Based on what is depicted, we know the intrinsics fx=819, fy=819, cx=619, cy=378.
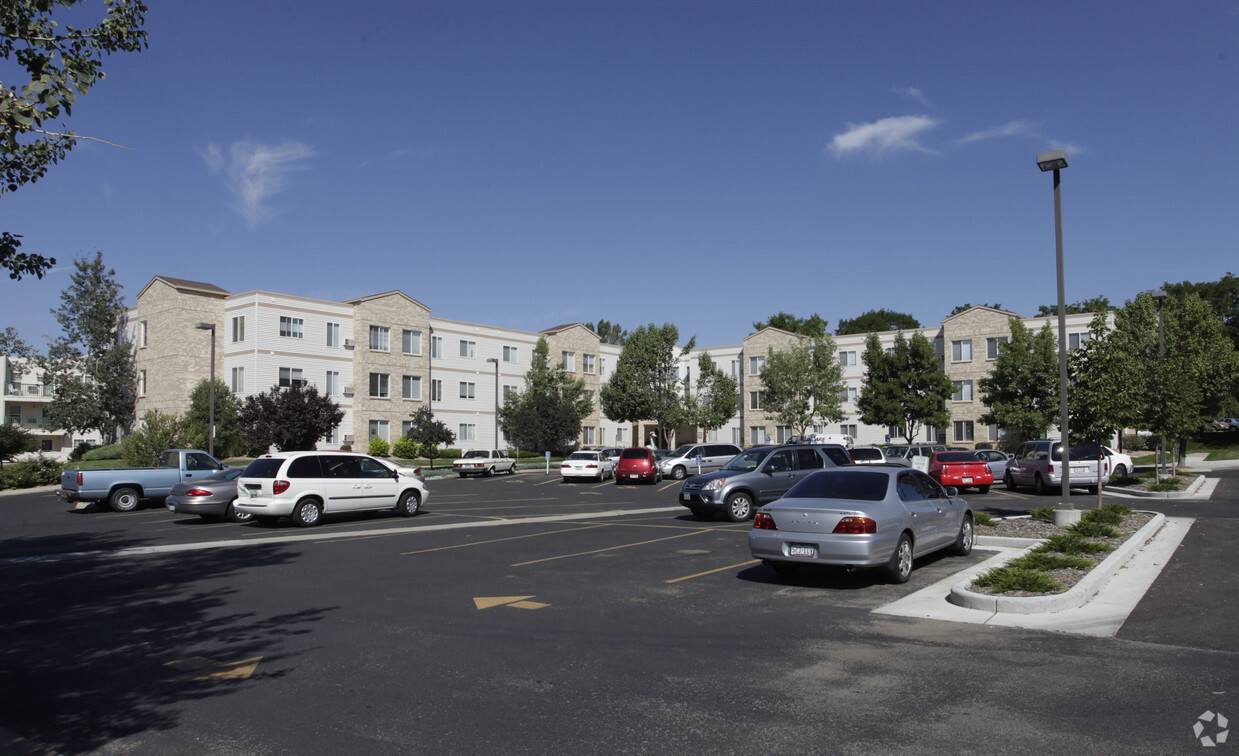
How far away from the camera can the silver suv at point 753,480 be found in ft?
60.9

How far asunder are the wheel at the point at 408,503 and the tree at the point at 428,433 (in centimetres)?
2931

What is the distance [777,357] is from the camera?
198 ft

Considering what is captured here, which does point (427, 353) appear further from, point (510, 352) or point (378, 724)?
point (378, 724)

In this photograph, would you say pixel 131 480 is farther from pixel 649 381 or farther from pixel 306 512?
pixel 649 381

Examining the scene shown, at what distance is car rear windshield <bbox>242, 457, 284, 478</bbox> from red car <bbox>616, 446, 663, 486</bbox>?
17.8 meters

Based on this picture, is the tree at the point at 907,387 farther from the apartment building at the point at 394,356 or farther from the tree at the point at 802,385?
the apartment building at the point at 394,356

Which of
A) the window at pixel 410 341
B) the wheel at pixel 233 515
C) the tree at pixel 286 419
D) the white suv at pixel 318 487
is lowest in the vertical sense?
the wheel at pixel 233 515

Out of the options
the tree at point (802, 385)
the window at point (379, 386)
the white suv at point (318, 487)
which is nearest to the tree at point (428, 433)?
the window at point (379, 386)

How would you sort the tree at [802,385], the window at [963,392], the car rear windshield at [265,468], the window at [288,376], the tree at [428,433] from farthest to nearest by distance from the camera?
the window at [963,392], the tree at [802,385], the tree at [428,433], the window at [288,376], the car rear windshield at [265,468]

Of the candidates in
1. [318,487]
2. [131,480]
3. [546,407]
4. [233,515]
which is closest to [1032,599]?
[318,487]

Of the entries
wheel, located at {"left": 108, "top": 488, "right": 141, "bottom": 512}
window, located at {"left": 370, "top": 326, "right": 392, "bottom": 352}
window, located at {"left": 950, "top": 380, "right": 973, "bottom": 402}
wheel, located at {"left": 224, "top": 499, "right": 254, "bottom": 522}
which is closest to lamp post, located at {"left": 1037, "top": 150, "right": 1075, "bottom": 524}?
wheel, located at {"left": 224, "top": 499, "right": 254, "bottom": 522}

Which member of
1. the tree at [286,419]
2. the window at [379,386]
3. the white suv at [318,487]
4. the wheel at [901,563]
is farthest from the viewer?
the window at [379,386]

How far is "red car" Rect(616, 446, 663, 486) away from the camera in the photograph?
34312 mm

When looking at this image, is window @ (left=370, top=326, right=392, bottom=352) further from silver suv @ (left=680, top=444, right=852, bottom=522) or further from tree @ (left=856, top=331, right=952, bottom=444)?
silver suv @ (left=680, top=444, right=852, bottom=522)
